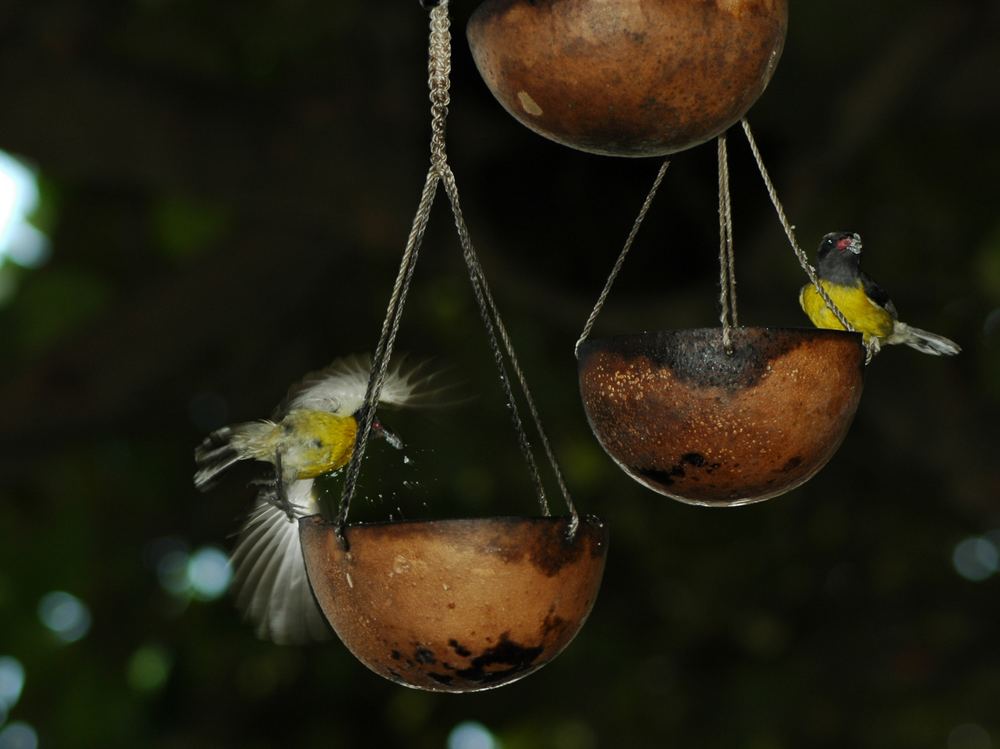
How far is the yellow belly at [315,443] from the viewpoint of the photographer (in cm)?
273

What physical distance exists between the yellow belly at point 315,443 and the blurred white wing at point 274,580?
0.56 ft

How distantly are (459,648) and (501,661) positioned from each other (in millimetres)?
59

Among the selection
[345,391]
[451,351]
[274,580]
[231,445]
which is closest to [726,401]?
[274,580]

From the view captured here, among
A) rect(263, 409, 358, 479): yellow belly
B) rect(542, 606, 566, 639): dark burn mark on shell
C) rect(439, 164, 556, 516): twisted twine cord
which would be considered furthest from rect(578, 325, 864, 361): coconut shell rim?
rect(263, 409, 358, 479): yellow belly

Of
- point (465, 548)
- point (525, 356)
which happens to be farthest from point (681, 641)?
point (465, 548)

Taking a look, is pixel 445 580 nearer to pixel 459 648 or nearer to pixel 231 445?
pixel 459 648

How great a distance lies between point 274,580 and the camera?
96.5 inches

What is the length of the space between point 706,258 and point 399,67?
3.67 ft

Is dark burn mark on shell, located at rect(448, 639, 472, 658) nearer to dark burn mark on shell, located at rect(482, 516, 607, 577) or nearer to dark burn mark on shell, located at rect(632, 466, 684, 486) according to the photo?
dark burn mark on shell, located at rect(482, 516, 607, 577)

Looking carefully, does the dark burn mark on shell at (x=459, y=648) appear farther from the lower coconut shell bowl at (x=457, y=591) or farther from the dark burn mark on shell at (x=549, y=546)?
the dark burn mark on shell at (x=549, y=546)

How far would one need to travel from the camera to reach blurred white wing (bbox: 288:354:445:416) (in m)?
2.69

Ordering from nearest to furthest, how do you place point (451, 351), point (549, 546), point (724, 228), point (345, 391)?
1. point (549, 546)
2. point (724, 228)
3. point (345, 391)
4. point (451, 351)

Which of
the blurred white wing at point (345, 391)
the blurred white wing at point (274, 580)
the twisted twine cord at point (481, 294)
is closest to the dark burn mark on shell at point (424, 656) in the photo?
the twisted twine cord at point (481, 294)

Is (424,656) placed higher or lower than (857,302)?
higher
